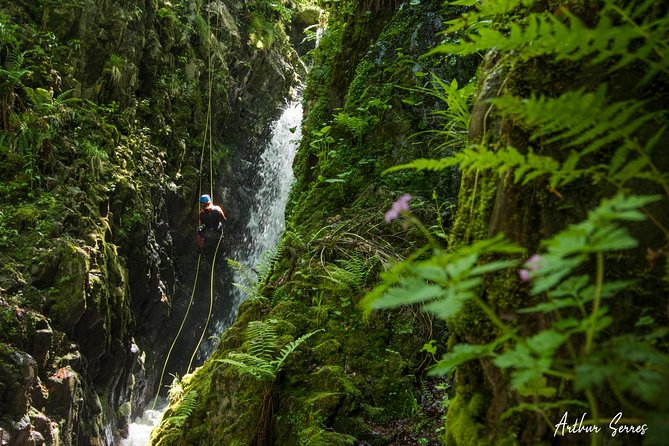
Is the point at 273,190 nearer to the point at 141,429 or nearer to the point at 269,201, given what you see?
the point at 269,201

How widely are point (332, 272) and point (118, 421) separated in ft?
24.2

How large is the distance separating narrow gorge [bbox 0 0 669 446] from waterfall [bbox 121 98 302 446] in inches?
3.1

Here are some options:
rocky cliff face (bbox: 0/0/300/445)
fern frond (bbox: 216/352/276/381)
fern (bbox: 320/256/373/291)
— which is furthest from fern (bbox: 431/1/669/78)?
rocky cliff face (bbox: 0/0/300/445)

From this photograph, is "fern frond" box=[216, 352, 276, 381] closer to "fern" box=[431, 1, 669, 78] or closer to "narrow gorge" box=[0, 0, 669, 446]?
"narrow gorge" box=[0, 0, 669, 446]

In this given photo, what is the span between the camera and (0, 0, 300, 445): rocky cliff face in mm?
6152

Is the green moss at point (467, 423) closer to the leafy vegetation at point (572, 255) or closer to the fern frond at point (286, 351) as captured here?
the leafy vegetation at point (572, 255)

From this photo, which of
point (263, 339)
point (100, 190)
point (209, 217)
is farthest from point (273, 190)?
point (263, 339)

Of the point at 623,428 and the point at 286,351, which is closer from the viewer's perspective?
the point at 623,428

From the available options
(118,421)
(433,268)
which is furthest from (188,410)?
(118,421)

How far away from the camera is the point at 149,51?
10.3 metres

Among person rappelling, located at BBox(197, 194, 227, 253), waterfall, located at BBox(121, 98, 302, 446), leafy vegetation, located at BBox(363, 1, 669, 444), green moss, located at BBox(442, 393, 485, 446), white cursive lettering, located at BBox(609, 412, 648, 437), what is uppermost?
waterfall, located at BBox(121, 98, 302, 446)

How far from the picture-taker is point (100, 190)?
8.05 m

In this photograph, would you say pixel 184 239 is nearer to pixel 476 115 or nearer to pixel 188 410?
pixel 188 410
